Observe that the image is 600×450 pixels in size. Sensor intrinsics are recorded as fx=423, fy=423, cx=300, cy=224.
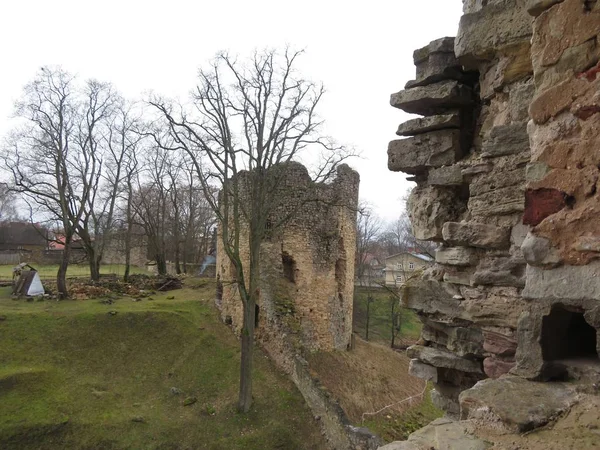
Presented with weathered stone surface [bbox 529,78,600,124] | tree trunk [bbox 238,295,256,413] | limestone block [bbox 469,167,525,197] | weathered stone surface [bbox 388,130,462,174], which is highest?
weathered stone surface [bbox 388,130,462,174]

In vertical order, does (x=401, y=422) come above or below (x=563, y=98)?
below

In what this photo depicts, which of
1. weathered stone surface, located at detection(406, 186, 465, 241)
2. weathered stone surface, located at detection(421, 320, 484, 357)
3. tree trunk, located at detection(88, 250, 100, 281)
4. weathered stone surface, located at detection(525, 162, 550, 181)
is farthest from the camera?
tree trunk, located at detection(88, 250, 100, 281)

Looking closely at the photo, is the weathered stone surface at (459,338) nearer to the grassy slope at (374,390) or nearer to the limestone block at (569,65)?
the limestone block at (569,65)

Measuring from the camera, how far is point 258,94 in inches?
444

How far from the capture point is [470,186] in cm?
354

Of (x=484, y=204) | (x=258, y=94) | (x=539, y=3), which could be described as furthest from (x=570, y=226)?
(x=258, y=94)

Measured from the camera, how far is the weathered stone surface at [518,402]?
207cm

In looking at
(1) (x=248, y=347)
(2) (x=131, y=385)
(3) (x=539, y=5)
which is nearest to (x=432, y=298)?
(3) (x=539, y=5)

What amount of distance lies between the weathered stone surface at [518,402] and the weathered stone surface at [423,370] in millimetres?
1459

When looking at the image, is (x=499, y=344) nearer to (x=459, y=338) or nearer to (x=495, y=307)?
(x=495, y=307)

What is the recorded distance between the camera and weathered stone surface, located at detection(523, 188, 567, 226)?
2354mm

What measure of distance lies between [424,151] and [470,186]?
65cm

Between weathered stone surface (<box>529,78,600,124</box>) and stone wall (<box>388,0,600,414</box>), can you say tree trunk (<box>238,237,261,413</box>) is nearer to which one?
stone wall (<box>388,0,600,414</box>)

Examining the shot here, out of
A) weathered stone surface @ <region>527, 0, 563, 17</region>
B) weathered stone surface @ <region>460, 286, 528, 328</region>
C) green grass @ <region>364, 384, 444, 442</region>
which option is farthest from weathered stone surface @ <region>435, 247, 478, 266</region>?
green grass @ <region>364, 384, 444, 442</region>
